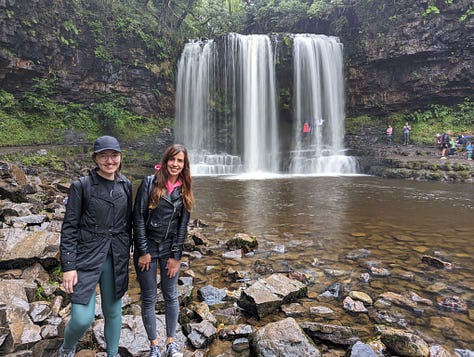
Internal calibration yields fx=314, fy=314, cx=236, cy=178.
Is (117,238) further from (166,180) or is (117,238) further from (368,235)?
(368,235)

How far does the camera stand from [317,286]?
13.6 feet

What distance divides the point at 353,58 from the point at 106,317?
2469 cm

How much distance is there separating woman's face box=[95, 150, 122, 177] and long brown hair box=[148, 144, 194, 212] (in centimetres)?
35

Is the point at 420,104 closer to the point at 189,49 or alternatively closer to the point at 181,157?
the point at 189,49

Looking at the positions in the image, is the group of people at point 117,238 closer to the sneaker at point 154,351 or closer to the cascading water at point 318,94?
the sneaker at point 154,351

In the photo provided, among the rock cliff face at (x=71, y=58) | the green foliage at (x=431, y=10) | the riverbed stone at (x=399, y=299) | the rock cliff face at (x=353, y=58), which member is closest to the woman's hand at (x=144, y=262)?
the riverbed stone at (x=399, y=299)

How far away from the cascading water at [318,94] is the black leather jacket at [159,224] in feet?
66.6

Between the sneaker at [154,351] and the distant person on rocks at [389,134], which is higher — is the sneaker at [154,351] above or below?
below

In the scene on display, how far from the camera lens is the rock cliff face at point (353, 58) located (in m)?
17.8

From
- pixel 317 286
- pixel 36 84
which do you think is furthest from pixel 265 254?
pixel 36 84

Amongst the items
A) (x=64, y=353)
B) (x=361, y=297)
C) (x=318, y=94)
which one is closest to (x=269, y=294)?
(x=361, y=297)

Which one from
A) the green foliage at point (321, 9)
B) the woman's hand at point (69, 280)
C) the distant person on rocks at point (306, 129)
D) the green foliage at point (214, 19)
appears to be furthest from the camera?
the green foliage at point (214, 19)

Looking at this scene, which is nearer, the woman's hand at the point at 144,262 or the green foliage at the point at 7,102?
the woman's hand at the point at 144,262

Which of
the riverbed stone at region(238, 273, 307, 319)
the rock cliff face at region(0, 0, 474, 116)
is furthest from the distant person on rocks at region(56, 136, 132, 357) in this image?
the rock cliff face at region(0, 0, 474, 116)
